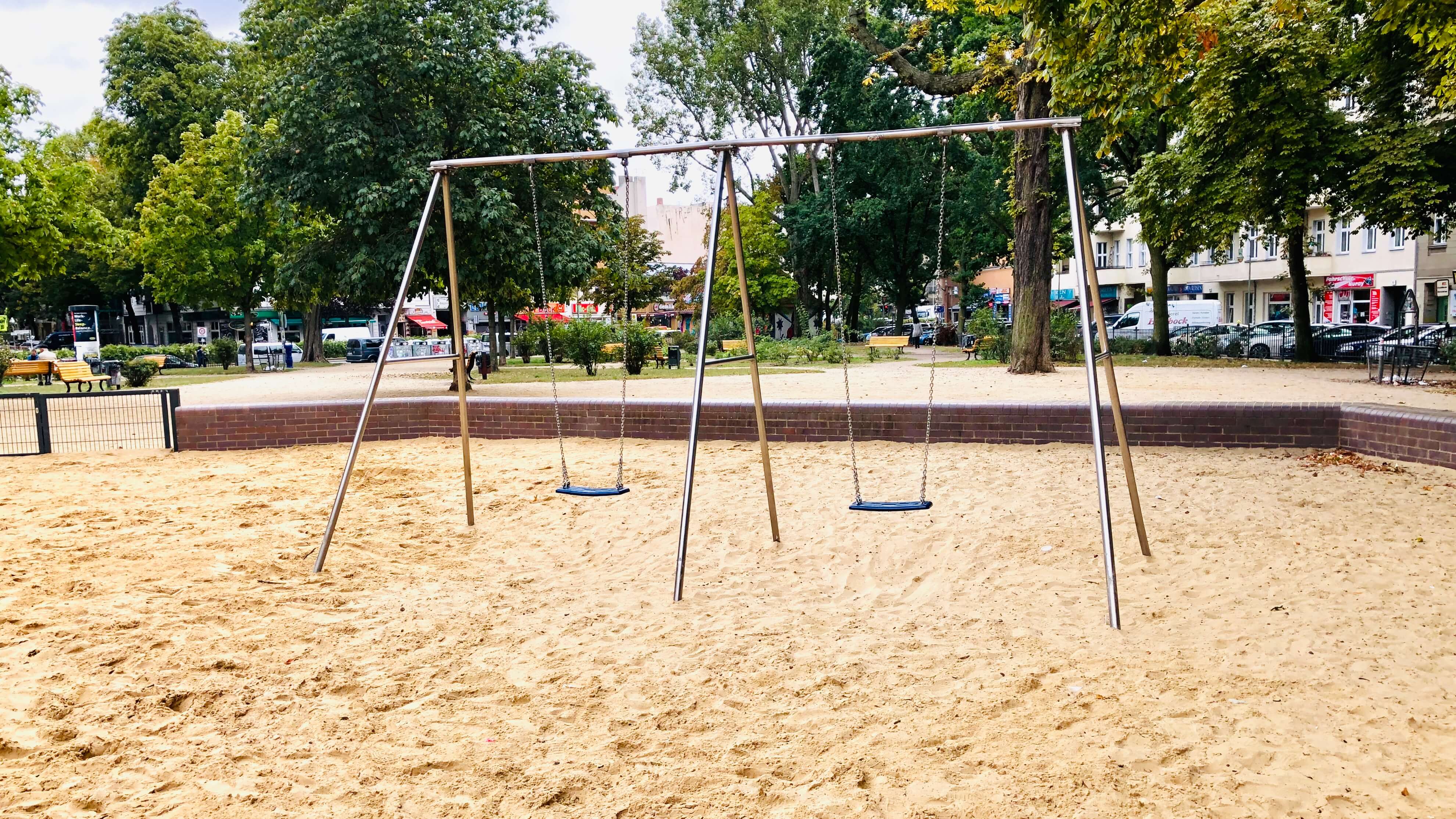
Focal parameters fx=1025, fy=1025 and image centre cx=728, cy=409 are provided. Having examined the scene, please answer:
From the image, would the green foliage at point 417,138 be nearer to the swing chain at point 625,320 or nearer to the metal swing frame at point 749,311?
the swing chain at point 625,320

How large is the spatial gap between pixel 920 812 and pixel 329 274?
17.5m

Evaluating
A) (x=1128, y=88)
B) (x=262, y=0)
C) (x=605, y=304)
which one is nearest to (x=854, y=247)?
(x=605, y=304)

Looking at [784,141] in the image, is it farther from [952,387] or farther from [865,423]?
[952,387]

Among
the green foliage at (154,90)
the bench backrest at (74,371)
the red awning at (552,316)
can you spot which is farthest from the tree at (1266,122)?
the green foliage at (154,90)

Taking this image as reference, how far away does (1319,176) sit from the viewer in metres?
22.4

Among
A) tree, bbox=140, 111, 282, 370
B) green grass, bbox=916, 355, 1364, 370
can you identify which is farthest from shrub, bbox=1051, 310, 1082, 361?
tree, bbox=140, 111, 282, 370

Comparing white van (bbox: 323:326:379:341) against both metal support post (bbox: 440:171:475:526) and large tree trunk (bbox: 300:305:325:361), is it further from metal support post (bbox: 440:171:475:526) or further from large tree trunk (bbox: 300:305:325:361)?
metal support post (bbox: 440:171:475:526)

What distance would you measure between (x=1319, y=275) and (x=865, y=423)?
45699 mm

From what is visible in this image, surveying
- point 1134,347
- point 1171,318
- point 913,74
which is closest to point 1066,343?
point 1134,347

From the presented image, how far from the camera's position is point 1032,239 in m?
19.8

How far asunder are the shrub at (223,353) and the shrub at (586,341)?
53.5 feet

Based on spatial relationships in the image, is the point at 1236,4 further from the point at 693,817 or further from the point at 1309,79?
the point at 693,817

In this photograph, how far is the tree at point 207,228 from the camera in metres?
34.8

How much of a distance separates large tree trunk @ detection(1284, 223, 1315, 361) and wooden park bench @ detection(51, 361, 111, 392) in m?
28.5
